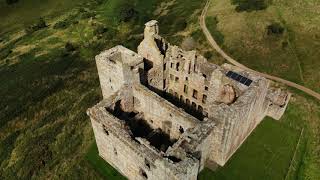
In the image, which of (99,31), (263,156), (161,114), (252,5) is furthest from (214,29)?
(161,114)

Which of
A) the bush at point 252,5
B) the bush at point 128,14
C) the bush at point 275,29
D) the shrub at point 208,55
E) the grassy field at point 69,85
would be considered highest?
the bush at point 252,5

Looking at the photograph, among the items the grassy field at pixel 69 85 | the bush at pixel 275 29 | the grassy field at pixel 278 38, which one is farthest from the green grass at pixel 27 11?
the bush at pixel 275 29

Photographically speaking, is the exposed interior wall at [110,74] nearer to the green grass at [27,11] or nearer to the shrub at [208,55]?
the shrub at [208,55]

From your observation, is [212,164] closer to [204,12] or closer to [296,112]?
[296,112]

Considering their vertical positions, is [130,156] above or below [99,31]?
above

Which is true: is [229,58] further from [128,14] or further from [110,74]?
[128,14]

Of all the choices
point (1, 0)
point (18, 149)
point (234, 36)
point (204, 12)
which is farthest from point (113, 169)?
point (1, 0)

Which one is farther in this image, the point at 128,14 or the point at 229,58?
the point at 128,14
